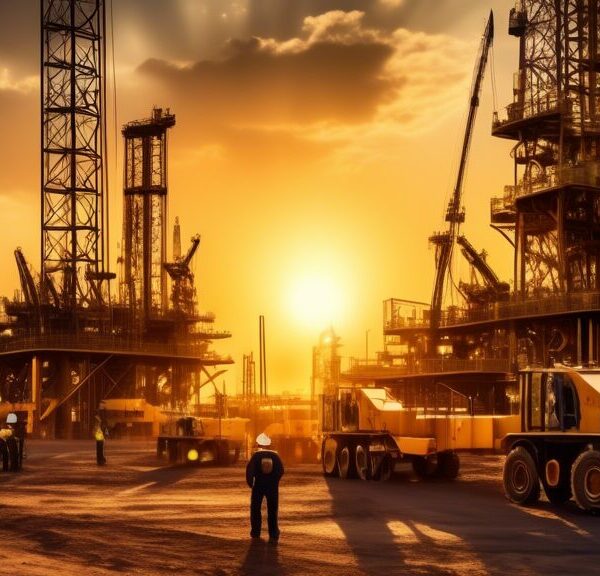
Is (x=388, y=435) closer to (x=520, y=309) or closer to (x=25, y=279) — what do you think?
(x=520, y=309)

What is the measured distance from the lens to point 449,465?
37219 millimetres

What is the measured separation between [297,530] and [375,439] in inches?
540

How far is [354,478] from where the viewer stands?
3697cm

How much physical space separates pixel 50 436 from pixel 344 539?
72534mm

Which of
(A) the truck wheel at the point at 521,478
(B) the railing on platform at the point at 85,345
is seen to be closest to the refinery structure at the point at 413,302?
(B) the railing on platform at the point at 85,345

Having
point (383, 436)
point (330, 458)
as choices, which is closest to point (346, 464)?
point (330, 458)

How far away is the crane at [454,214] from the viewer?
108m

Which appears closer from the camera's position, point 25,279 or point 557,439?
point 557,439

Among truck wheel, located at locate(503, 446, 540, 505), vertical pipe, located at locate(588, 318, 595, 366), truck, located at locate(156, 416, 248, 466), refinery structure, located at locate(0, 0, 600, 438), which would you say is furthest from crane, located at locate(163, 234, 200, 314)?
truck wheel, located at locate(503, 446, 540, 505)

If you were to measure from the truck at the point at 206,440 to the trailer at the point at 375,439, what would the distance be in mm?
8146

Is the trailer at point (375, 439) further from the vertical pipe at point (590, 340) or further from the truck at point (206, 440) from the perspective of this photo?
the vertical pipe at point (590, 340)

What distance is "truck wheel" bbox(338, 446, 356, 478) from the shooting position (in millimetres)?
36938

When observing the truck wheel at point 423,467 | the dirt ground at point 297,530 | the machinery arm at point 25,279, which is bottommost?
the dirt ground at point 297,530

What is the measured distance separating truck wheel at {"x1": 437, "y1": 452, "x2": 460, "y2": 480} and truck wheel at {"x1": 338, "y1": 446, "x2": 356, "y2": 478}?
2.80m
